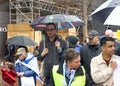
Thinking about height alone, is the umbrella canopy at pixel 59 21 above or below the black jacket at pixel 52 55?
above

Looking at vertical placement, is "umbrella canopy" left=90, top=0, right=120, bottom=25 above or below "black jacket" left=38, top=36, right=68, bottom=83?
above

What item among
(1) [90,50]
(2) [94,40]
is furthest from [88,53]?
(2) [94,40]

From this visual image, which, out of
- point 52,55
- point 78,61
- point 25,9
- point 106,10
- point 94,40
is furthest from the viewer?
point 25,9

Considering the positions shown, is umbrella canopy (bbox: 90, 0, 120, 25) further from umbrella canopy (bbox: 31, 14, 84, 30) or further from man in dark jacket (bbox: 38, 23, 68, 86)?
umbrella canopy (bbox: 31, 14, 84, 30)

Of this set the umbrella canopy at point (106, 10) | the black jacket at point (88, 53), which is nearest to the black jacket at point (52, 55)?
the black jacket at point (88, 53)

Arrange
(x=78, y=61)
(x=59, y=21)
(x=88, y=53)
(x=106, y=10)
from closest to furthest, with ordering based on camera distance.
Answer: (x=78, y=61), (x=106, y=10), (x=88, y=53), (x=59, y=21)

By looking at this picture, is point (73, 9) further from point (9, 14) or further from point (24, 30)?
point (24, 30)

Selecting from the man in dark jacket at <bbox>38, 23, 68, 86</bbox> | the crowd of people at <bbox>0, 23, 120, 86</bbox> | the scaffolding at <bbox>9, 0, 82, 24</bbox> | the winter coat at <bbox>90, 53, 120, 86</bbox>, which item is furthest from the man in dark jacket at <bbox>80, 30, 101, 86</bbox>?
the scaffolding at <bbox>9, 0, 82, 24</bbox>

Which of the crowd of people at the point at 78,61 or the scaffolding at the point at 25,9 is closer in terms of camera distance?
the crowd of people at the point at 78,61

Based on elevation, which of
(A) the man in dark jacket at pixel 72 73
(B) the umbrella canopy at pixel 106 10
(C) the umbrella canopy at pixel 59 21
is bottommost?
(A) the man in dark jacket at pixel 72 73

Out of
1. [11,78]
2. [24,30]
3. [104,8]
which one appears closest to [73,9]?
[24,30]

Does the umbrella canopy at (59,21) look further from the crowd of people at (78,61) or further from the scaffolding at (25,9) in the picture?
the scaffolding at (25,9)

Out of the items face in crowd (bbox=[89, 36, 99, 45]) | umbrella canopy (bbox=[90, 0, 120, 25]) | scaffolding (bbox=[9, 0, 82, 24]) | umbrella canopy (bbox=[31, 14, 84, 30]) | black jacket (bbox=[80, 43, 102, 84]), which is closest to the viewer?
umbrella canopy (bbox=[90, 0, 120, 25])

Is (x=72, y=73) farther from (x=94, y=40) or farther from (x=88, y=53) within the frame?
(x=94, y=40)
